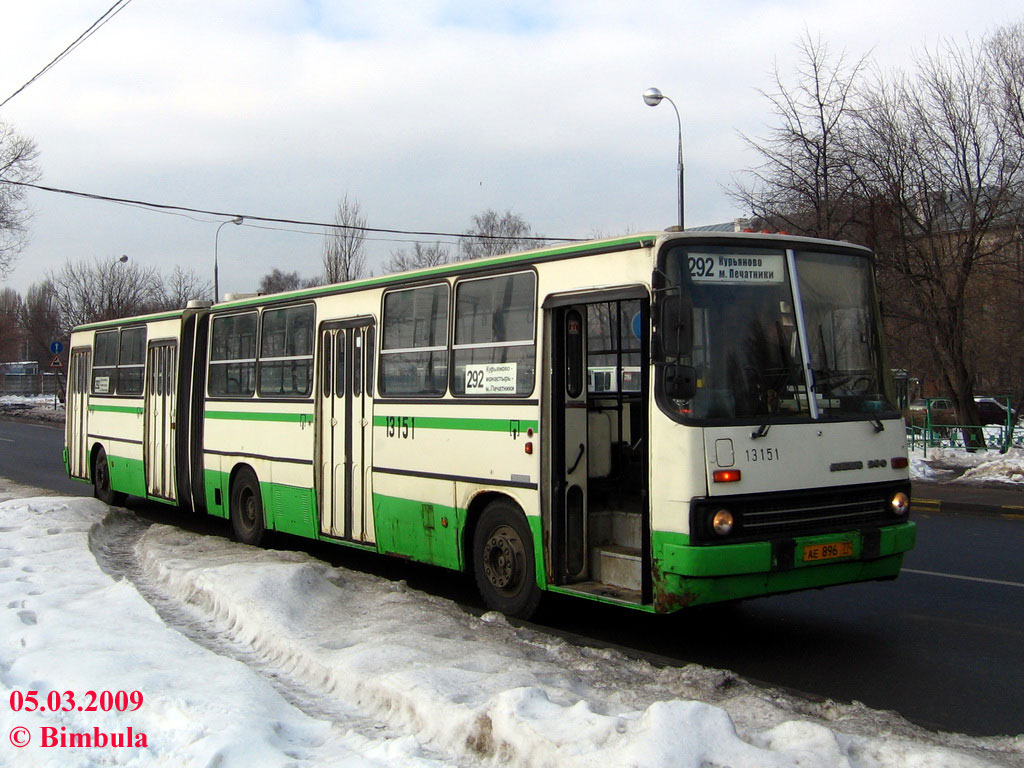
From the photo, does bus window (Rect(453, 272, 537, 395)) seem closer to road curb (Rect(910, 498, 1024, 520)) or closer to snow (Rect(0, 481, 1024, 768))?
snow (Rect(0, 481, 1024, 768))

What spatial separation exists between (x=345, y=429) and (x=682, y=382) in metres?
4.72

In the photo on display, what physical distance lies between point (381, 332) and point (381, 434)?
3.26ft

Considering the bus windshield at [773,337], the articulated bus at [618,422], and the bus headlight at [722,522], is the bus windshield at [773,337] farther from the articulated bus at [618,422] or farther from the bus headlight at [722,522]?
the bus headlight at [722,522]

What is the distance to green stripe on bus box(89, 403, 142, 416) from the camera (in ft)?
50.2

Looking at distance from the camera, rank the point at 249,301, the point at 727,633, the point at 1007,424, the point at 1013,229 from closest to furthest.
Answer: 1. the point at 727,633
2. the point at 249,301
3. the point at 1007,424
4. the point at 1013,229

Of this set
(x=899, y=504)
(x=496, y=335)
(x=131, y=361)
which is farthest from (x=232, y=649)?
(x=131, y=361)

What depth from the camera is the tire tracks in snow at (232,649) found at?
533 cm

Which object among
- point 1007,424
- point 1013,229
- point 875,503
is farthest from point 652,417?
point 1013,229

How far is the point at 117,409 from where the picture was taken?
1602 centimetres

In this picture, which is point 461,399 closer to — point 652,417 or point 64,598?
point 652,417

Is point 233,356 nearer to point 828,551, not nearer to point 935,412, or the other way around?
point 828,551

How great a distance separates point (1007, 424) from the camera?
886 inches

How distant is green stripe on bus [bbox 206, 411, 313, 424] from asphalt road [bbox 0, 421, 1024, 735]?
1703mm

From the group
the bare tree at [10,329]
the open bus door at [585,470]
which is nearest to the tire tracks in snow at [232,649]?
the open bus door at [585,470]
